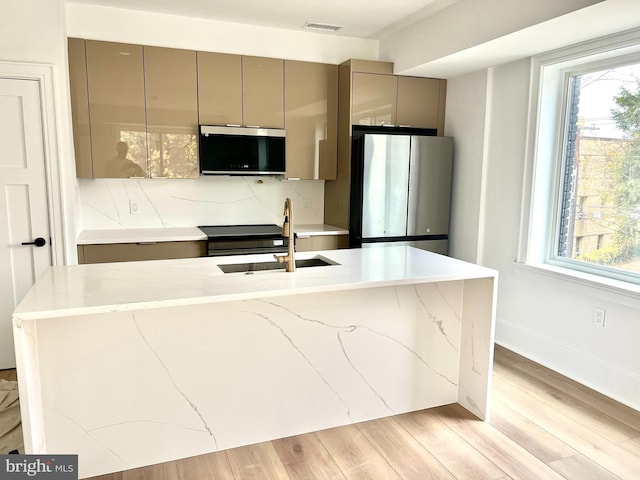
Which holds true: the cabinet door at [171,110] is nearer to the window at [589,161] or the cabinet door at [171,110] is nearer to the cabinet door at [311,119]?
the cabinet door at [311,119]

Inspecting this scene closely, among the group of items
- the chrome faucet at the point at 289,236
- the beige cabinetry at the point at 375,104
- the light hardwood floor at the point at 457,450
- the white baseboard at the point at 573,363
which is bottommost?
the light hardwood floor at the point at 457,450

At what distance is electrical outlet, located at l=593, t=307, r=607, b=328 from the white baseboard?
0.24 m

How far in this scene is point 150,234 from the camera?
385 centimetres

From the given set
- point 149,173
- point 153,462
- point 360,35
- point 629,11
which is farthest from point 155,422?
point 360,35

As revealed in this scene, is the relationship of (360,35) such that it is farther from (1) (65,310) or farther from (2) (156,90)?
(1) (65,310)

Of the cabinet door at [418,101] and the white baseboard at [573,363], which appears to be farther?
the cabinet door at [418,101]

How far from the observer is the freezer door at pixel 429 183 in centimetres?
416

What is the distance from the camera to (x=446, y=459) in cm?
236

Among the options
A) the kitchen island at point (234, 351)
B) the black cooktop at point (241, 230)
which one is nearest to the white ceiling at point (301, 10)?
the black cooktop at point (241, 230)

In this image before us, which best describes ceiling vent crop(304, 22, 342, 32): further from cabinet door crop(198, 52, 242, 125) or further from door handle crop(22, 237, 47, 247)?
door handle crop(22, 237, 47, 247)

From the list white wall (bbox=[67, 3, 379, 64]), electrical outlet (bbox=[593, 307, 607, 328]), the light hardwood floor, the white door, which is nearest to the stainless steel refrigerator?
white wall (bbox=[67, 3, 379, 64])

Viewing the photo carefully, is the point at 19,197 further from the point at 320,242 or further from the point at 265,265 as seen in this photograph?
the point at 320,242

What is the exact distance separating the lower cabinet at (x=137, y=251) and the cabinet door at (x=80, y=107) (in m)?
0.62

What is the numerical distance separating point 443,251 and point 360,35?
218 cm
